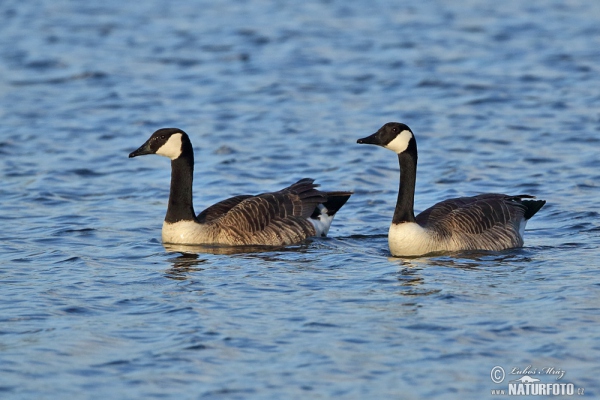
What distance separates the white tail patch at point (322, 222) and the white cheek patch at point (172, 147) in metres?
1.76

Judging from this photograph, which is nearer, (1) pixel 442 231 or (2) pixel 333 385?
(2) pixel 333 385

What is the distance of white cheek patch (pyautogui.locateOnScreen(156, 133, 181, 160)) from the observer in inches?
483

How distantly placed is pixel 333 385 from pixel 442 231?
13.8 feet

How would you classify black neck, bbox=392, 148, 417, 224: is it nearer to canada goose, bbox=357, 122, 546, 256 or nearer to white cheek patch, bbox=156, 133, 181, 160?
canada goose, bbox=357, 122, 546, 256

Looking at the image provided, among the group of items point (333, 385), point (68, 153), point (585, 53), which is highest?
point (585, 53)

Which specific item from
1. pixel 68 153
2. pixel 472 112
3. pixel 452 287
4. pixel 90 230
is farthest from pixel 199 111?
pixel 452 287

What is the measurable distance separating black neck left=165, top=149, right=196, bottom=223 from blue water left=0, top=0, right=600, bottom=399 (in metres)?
0.46

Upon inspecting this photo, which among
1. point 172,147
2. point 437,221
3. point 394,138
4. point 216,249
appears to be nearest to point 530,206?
point 437,221

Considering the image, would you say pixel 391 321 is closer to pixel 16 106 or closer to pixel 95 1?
pixel 16 106

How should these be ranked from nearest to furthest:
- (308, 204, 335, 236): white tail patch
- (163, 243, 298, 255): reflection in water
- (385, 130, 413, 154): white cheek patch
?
(385, 130, 413, 154): white cheek patch < (163, 243, 298, 255): reflection in water < (308, 204, 335, 236): white tail patch

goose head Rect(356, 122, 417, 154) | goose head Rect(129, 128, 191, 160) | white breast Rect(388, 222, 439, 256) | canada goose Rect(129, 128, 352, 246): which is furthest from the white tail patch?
goose head Rect(129, 128, 191, 160)

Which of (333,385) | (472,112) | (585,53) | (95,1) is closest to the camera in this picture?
(333,385)

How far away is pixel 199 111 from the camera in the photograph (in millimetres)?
19562

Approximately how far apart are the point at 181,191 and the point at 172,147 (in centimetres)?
54
